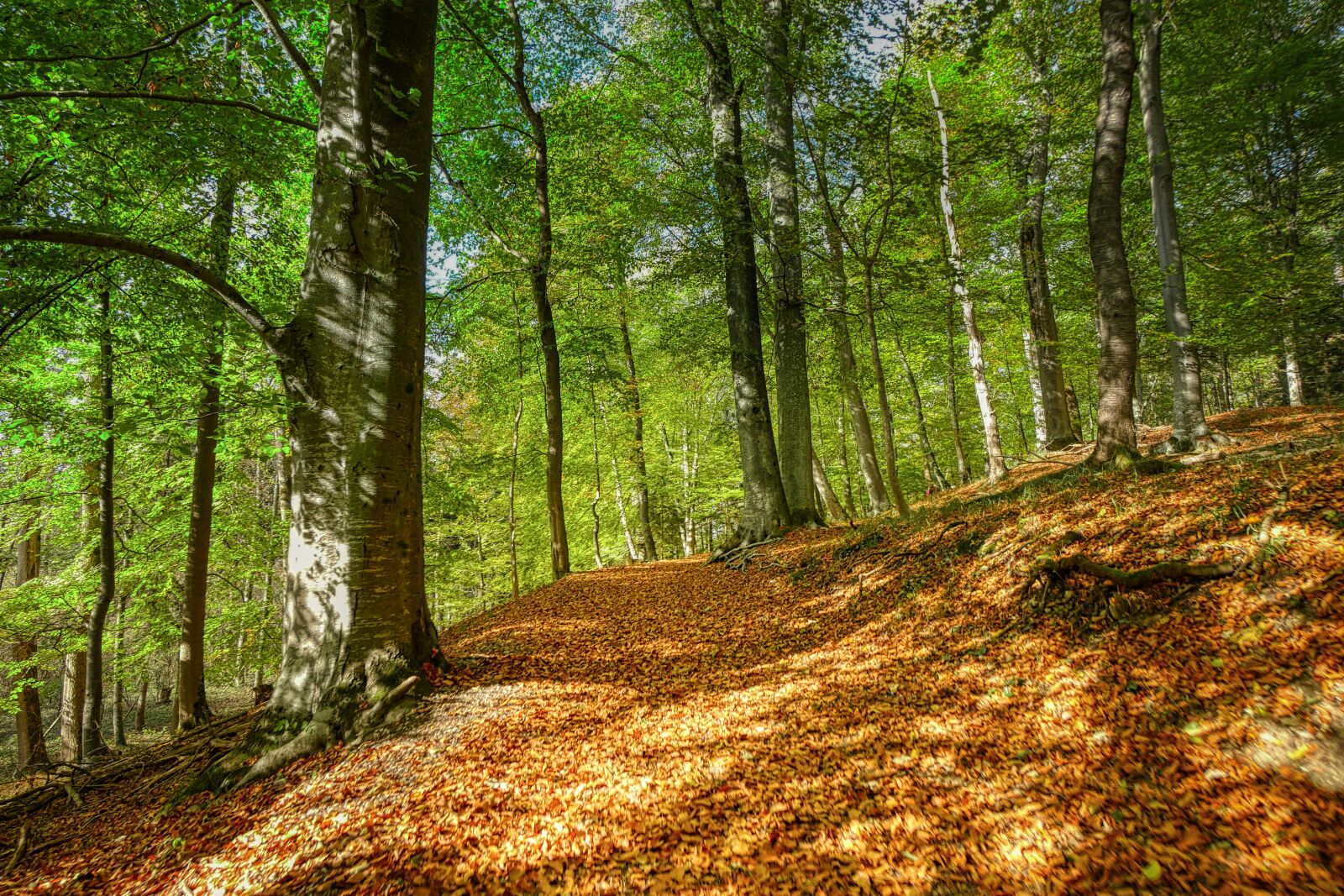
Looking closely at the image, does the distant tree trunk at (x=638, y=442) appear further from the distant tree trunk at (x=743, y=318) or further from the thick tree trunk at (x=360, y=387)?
the thick tree trunk at (x=360, y=387)

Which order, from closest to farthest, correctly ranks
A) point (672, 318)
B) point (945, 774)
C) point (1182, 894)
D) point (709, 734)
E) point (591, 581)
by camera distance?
point (1182, 894)
point (945, 774)
point (709, 734)
point (591, 581)
point (672, 318)

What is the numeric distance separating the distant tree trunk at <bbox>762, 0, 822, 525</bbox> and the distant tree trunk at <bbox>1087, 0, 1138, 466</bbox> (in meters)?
4.87

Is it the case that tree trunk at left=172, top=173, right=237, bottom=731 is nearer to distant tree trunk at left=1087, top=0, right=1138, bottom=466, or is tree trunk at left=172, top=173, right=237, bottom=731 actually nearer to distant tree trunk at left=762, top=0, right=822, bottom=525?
distant tree trunk at left=762, top=0, right=822, bottom=525

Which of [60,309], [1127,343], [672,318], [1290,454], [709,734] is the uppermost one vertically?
[672,318]

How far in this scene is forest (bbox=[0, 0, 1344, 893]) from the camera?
2305mm

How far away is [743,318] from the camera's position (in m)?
10.4

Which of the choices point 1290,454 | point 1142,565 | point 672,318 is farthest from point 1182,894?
point 672,318

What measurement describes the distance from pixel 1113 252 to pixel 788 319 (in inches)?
206

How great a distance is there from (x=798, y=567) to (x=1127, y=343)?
4.96 m

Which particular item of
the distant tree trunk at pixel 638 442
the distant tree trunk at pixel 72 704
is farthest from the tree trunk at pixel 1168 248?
the distant tree trunk at pixel 72 704

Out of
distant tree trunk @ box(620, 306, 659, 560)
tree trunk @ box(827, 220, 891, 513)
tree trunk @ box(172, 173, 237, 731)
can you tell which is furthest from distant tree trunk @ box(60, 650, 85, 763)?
tree trunk @ box(827, 220, 891, 513)

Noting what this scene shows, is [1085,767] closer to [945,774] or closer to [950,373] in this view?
[945,774]

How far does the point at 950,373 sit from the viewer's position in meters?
15.7

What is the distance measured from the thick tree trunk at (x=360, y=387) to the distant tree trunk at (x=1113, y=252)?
7630mm
